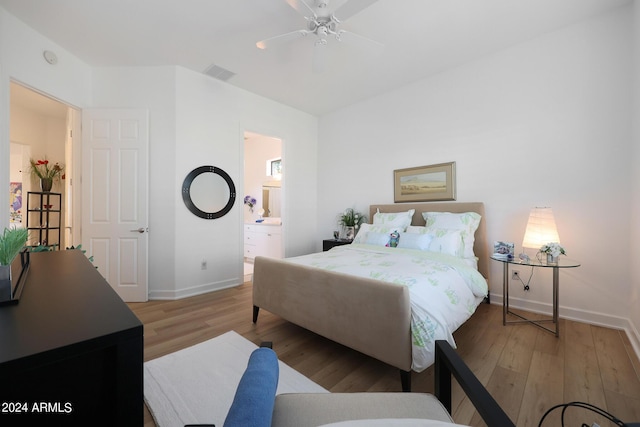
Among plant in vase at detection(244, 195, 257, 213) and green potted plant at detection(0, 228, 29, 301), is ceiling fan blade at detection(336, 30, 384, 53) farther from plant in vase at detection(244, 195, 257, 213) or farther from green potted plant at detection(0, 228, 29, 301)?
plant in vase at detection(244, 195, 257, 213)

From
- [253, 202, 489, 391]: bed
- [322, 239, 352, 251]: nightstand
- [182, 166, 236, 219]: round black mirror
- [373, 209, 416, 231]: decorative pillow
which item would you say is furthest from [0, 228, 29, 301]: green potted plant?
[322, 239, 352, 251]: nightstand

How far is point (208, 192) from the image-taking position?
3660 millimetres

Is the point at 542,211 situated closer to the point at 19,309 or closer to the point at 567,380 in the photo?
the point at 567,380

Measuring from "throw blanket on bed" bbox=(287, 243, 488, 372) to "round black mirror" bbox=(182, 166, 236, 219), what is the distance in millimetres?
1759

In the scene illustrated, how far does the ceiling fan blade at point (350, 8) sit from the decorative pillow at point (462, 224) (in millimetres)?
2191

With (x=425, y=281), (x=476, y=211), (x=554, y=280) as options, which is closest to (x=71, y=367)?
(x=425, y=281)

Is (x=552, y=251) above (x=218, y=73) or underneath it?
underneath

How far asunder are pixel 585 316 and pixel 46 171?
7491mm

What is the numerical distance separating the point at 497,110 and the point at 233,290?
400cm

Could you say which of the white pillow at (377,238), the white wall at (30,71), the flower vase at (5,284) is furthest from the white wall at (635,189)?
the white wall at (30,71)

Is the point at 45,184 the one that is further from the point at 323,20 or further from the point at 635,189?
the point at 635,189

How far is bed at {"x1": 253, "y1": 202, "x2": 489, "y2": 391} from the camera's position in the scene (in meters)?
1.62

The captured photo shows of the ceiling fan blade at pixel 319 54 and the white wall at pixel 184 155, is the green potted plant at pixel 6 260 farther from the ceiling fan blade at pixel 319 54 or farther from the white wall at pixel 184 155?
the white wall at pixel 184 155

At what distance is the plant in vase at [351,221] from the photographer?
14.1 ft
